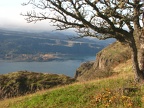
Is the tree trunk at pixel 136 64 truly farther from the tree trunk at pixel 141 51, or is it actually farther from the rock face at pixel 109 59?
the rock face at pixel 109 59

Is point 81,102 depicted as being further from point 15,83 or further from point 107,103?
point 15,83

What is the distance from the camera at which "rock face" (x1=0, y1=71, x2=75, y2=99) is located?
34.4 meters

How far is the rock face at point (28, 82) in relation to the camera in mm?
34388

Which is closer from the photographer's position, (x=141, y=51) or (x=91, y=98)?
(x=91, y=98)

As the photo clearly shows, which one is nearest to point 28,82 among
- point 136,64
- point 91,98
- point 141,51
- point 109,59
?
point 91,98

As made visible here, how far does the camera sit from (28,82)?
120 feet

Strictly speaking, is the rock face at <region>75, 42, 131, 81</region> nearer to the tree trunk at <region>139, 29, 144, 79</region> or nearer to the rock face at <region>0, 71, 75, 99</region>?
the rock face at <region>0, 71, 75, 99</region>

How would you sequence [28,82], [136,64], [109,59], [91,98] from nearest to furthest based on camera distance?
[91,98] → [136,64] → [28,82] → [109,59]

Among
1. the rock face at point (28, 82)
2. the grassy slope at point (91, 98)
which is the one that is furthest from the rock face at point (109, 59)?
the grassy slope at point (91, 98)

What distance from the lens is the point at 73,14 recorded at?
17438mm

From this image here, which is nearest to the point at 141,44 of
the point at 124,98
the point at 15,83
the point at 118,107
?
the point at 124,98

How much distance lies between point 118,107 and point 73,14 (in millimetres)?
6523

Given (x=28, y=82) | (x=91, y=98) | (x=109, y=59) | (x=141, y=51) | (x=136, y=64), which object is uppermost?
(x=141, y=51)

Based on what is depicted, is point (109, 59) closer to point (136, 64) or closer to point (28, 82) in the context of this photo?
point (28, 82)
